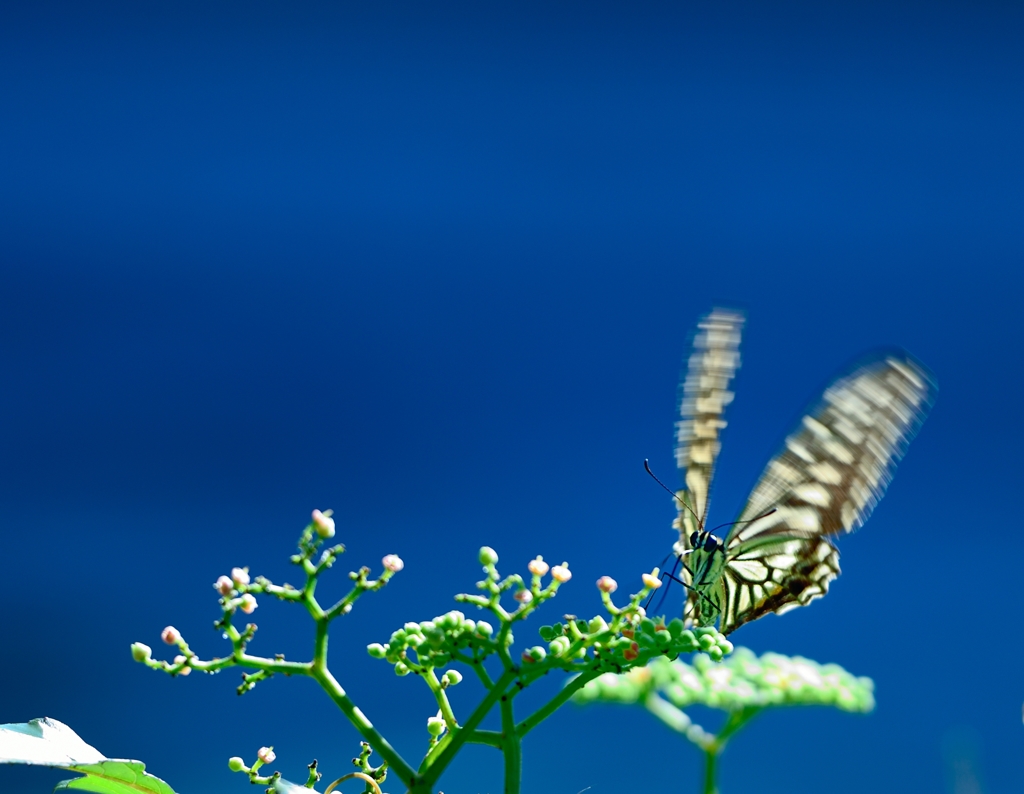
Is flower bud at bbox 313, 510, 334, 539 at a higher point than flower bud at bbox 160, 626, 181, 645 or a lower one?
higher

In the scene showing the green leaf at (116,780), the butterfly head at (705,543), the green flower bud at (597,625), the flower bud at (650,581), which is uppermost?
the butterfly head at (705,543)

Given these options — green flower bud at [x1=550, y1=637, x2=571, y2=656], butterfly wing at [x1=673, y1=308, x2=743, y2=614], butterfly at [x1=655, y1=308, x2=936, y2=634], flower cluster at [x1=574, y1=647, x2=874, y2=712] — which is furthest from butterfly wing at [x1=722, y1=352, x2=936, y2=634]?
green flower bud at [x1=550, y1=637, x2=571, y2=656]

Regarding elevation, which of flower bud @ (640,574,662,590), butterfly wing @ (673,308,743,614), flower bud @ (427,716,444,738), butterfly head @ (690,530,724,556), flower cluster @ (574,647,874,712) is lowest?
flower bud @ (427,716,444,738)

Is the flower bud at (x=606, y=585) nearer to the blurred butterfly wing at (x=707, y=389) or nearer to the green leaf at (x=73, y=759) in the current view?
the green leaf at (x=73, y=759)

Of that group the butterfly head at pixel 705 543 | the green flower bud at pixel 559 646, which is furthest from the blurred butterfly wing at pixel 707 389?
the green flower bud at pixel 559 646

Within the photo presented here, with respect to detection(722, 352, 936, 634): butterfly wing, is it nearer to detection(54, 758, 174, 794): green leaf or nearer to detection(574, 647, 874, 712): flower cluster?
detection(574, 647, 874, 712): flower cluster

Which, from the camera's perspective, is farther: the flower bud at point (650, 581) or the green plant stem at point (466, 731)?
the flower bud at point (650, 581)

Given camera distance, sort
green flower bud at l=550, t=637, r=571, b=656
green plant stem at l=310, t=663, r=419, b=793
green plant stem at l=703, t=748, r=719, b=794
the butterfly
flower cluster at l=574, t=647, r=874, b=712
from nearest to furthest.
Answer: green plant stem at l=310, t=663, r=419, b=793 < green flower bud at l=550, t=637, r=571, b=656 < green plant stem at l=703, t=748, r=719, b=794 < the butterfly < flower cluster at l=574, t=647, r=874, b=712

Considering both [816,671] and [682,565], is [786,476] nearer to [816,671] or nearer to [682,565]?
[682,565]
